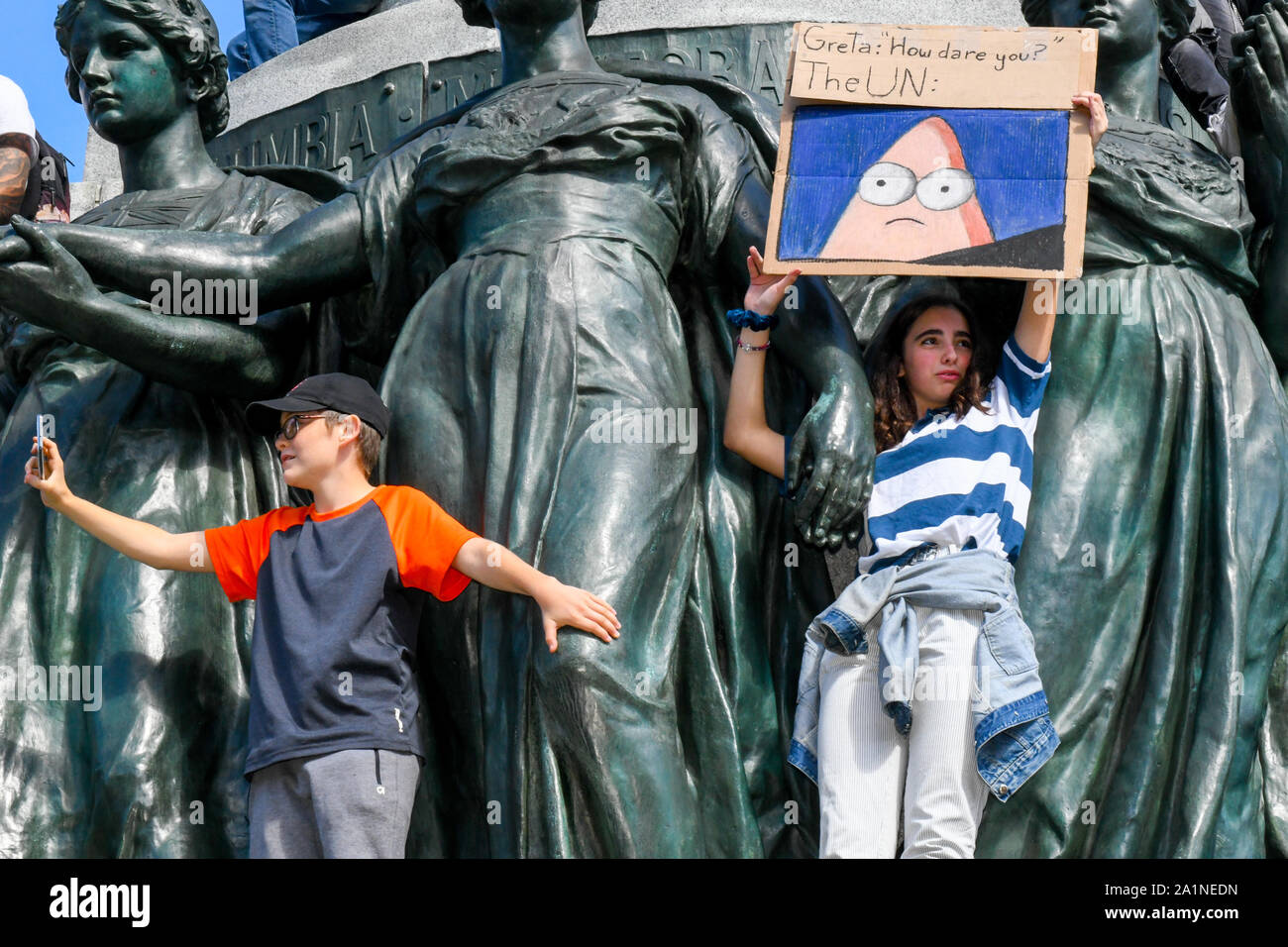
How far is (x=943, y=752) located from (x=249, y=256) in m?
3.20

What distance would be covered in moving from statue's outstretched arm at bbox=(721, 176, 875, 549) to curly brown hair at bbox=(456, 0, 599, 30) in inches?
53.2

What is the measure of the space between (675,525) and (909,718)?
1.13 m

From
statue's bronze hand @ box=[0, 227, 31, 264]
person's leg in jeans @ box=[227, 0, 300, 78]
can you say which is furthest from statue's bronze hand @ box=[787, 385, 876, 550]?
person's leg in jeans @ box=[227, 0, 300, 78]

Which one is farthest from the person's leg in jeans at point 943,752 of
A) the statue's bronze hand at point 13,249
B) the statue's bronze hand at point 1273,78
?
the statue's bronze hand at point 13,249

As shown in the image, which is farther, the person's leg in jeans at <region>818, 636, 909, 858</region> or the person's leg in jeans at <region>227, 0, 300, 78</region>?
the person's leg in jeans at <region>227, 0, 300, 78</region>

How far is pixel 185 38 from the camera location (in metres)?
10.5

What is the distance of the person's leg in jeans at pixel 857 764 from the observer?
8148 mm

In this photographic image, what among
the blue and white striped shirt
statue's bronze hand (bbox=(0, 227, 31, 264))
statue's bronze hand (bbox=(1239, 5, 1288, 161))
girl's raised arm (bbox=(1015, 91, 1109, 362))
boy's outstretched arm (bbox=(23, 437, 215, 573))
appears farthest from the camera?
statue's bronze hand (bbox=(1239, 5, 1288, 161))

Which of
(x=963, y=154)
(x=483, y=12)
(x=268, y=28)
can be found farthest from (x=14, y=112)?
(x=963, y=154)

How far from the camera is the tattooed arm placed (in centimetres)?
1196
